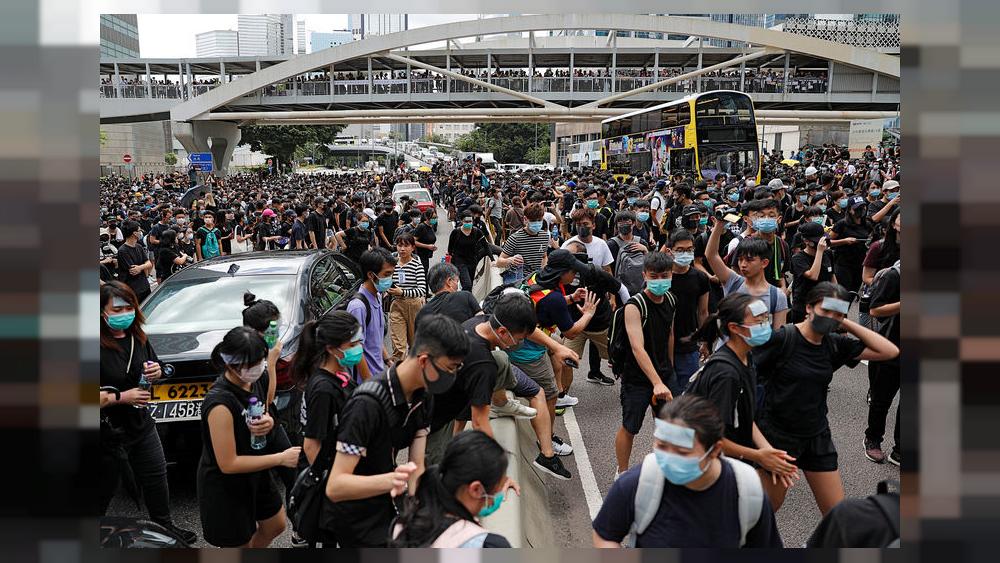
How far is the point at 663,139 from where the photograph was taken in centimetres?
2419

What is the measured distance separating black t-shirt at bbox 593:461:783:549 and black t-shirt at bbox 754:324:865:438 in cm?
138

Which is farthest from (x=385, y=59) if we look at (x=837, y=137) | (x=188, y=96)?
(x=837, y=137)

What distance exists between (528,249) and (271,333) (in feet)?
13.5

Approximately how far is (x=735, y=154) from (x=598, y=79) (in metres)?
43.3

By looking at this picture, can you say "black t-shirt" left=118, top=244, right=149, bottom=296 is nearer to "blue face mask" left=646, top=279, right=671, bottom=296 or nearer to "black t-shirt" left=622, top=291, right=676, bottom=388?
"black t-shirt" left=622, top=291, right=676, bottom=388

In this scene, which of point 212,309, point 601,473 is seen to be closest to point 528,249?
point 601,473

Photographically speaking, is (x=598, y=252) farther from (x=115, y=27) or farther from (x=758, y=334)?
(x=115, y=27)

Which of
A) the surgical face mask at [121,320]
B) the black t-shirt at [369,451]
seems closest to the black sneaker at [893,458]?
the black t-shirt at [369,451]

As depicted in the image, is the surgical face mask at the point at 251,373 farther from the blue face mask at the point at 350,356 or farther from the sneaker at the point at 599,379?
the sneaker at the point at 599,379

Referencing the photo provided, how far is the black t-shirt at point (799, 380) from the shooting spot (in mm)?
3639

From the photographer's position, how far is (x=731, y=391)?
3.24m

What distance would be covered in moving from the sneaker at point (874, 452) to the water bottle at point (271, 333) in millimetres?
4542

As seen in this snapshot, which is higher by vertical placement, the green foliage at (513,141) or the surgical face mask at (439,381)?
the green foliage at (513,141)
